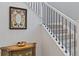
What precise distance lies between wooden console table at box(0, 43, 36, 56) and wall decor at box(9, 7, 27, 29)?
1.74 feet

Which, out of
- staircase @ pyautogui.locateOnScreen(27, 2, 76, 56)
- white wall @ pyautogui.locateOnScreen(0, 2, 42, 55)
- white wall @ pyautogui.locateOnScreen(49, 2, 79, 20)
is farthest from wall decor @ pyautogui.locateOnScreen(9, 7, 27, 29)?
white wall @ pyautogui.locateOnScreen(49, 2, 79, 20)

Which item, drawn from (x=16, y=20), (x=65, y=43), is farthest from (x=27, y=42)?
(x=65, y=43)

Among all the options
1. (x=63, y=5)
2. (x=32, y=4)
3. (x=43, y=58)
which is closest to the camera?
(x=43, y=58)

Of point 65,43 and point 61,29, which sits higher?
point 61,29

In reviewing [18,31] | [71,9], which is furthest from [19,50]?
[71,9]

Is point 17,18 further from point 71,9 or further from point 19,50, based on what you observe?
point 71,9

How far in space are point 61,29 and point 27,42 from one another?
1.19 m

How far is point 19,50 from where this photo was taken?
13.9 feet

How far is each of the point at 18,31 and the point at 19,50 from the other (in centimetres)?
50

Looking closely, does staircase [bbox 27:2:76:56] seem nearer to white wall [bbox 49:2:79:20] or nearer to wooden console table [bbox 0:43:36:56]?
white wall [bbox 49:2:79:20]

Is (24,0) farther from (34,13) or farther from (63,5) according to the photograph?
(63,5)

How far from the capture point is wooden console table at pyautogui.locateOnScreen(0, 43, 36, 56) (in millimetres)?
3969

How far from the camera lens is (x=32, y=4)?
493 cm

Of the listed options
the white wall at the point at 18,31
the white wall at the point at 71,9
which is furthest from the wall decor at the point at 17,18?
the white wall at the point at 71,9
